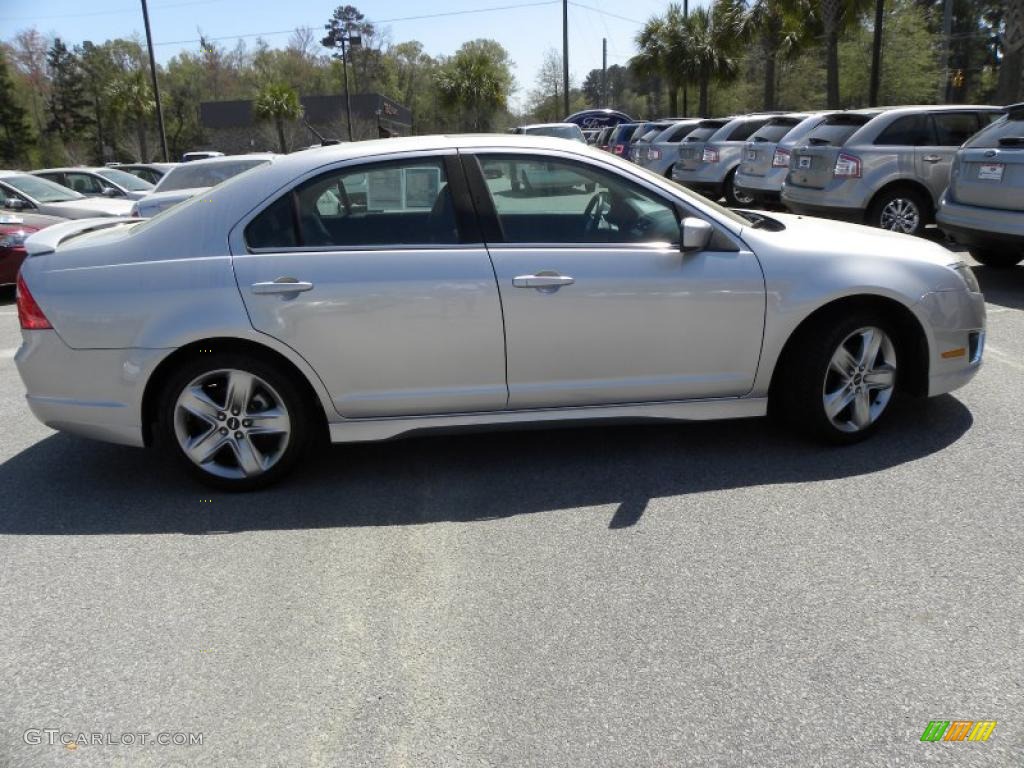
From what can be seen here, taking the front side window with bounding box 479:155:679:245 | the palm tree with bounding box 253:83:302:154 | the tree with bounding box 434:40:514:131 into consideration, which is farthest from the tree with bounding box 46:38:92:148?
the front side window with bounding box 479:155:679:245

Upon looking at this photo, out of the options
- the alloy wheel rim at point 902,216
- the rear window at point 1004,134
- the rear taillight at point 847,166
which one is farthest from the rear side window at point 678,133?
the rear window at point 1004,134

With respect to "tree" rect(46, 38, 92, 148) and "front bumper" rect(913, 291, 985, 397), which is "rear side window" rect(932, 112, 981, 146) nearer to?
"front bumper" rect(913, 291, 985, 397)

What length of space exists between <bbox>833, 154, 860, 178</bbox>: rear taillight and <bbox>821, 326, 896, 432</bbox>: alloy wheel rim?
21.6 ft

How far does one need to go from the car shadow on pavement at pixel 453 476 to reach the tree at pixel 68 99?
243 ft

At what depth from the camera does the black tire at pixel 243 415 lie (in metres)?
4.05

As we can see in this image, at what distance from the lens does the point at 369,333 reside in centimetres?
404

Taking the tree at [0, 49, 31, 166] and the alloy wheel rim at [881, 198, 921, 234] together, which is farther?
the tree at [0, 49, 31, 166]

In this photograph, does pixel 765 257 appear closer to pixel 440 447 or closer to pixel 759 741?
pixel 440 447

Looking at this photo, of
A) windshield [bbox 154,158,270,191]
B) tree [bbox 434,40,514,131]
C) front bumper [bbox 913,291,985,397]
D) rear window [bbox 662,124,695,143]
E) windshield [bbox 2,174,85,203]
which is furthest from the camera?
tree [bbox 434,40,514,131]

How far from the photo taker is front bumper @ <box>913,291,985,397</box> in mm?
4465

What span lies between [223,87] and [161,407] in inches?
3327

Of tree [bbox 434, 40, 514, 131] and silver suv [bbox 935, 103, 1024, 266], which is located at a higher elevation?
tree [bbox 434, 40, 514, 131]

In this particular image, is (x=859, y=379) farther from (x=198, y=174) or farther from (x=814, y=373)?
(x=198, y=174)

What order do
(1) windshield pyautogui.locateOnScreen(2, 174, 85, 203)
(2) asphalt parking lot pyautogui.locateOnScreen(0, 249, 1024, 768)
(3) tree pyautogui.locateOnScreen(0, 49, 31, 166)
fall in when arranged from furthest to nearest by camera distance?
(3) tree pyautogui.locateOnScreen(0, 49, 31, 166) → (1) windshield pyautogui.locateOnScreen(2, 174, 85, 203) → (2) asphalt parking lot pyautogui.locateOnScreen(0, 249, 1024, 768)
